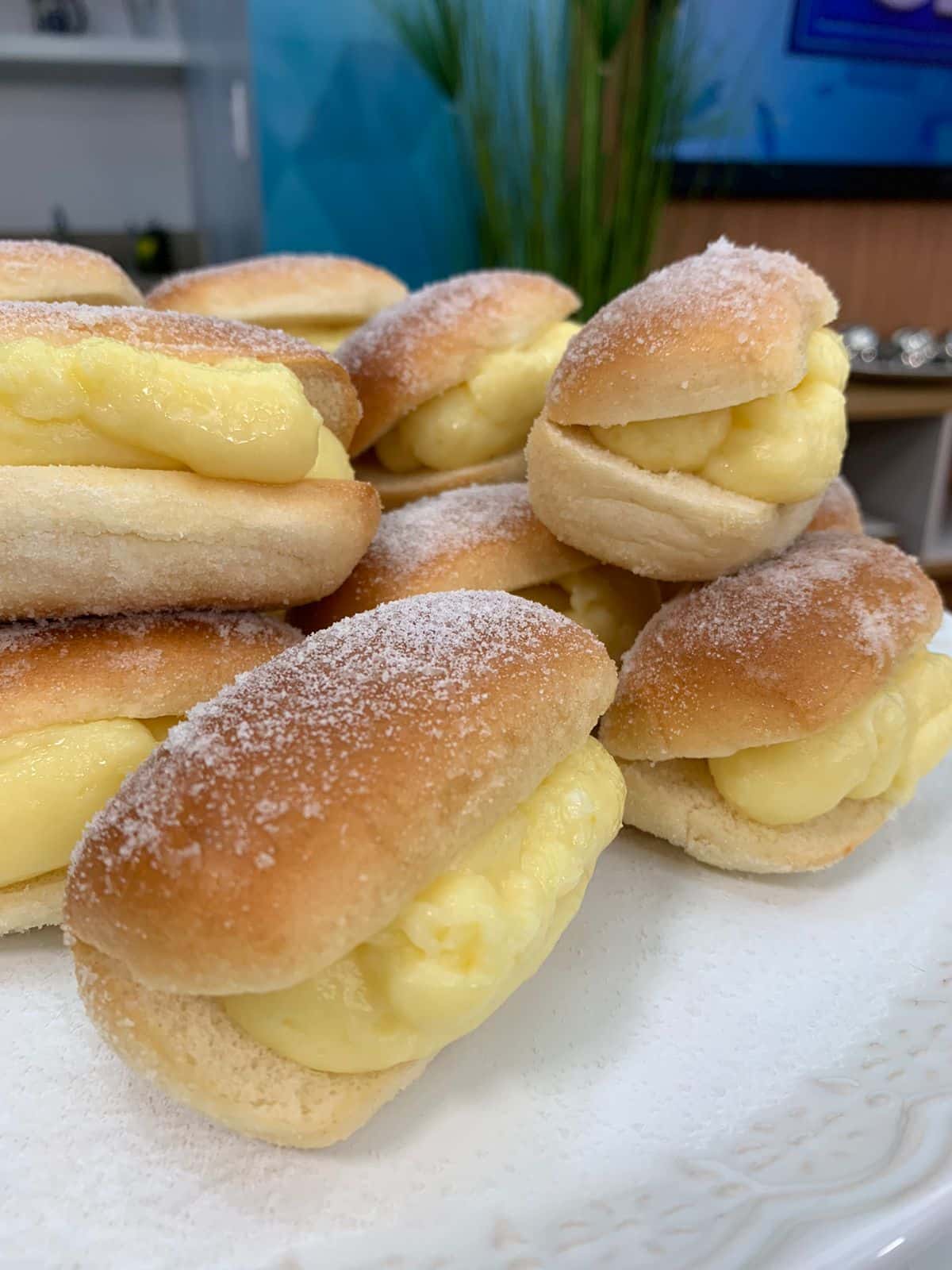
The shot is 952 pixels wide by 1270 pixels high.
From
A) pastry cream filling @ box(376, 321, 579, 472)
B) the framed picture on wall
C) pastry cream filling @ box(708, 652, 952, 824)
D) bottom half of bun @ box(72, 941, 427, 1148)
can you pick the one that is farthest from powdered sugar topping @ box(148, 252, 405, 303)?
the framed picture on wall

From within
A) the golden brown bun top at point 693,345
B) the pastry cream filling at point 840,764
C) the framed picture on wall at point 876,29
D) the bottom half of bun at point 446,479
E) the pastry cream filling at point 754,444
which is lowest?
the pastry cream filling at point 840,764

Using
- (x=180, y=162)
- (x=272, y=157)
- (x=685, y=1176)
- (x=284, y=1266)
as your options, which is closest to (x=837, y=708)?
(x=685, y=1176)

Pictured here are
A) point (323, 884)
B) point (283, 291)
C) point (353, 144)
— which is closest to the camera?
point (323, 884)

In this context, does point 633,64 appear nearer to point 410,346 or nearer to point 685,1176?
point 410,346

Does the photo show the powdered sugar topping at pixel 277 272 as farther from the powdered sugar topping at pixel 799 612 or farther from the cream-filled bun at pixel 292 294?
the powdered sugar topping at pixel 799 612

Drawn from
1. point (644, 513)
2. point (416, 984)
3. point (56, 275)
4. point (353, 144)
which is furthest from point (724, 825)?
point (353, 144)

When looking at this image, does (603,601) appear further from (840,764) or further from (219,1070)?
(219,1070)

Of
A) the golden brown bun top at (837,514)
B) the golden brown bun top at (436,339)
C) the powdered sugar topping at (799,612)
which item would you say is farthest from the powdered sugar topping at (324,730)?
the golden brown bun top at (837,514)
